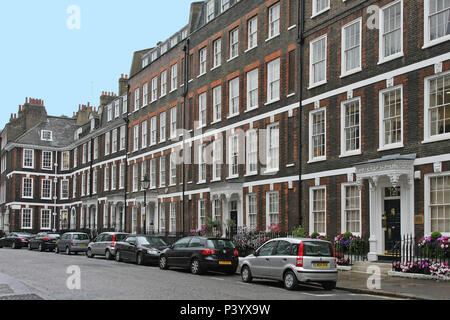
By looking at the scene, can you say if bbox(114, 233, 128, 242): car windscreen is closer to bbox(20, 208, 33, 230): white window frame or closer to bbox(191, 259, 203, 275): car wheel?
bbox(191, 259, 203, 275): car wheel

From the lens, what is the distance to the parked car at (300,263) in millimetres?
16844

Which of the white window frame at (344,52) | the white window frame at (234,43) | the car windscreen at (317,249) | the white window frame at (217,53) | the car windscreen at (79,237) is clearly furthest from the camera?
the car windscreen at (79,237)

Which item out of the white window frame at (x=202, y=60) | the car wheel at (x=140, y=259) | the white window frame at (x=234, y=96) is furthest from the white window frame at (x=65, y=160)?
the car wheel at (x=140, y=259)

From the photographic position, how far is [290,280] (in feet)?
56.0

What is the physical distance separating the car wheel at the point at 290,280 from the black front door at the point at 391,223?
5689 millimetres

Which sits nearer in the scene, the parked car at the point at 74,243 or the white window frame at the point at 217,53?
the white window frame at the point at 217,53

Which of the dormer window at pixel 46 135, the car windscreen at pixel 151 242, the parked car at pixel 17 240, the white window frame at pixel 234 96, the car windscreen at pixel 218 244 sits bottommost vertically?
the parked car at pixel 17 240

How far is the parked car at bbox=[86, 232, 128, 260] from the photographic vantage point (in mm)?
32594

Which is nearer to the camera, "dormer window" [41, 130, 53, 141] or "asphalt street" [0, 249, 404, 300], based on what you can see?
"asphalt street" [0, 249, 404, 300]

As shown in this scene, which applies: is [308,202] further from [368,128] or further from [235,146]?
[235,146]

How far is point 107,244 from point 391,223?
1721 centimetres

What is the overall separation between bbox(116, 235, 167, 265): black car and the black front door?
10874 mm

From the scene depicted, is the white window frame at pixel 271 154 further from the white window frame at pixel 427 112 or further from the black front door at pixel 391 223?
the white window frame at pixel 427 112

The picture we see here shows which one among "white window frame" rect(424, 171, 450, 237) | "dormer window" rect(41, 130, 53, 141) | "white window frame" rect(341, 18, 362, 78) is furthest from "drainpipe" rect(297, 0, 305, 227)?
"dormer window" rect(41, 130, 53, 141)
